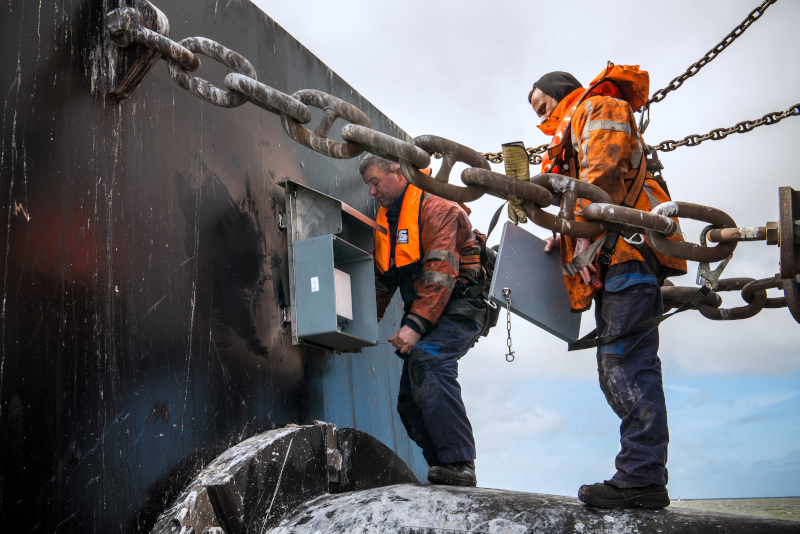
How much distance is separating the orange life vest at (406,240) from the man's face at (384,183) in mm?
91

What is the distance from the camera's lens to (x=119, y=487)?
207 centimetres

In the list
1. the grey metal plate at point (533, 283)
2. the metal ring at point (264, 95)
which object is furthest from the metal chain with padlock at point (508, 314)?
the metal ring at point (264, 95)

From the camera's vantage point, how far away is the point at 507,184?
6.75ft

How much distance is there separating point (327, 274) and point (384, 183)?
0.87m

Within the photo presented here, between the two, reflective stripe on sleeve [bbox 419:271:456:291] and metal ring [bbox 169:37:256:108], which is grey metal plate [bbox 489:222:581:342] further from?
metal ring [bbox 169:37:256:108]

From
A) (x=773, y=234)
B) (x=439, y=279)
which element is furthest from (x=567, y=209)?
(x=439, y=279)

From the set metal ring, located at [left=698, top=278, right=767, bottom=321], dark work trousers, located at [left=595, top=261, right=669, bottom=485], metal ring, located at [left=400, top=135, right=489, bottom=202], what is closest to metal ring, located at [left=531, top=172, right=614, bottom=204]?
metal ring, located at [left=400, top=135, right=489, bottom=202]

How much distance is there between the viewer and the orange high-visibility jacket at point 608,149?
2484 mm

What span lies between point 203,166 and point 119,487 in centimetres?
132

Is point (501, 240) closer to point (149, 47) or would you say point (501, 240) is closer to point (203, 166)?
point (203, 166)

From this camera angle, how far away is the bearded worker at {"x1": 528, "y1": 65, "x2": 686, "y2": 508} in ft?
7.36

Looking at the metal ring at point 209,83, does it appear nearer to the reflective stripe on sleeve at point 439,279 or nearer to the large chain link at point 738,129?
the reflective stripe on sleeve at point 439,279

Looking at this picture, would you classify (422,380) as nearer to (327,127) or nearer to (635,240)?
(635,240)

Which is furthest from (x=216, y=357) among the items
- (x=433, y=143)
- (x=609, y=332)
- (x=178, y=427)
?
(x=609, y=332)
